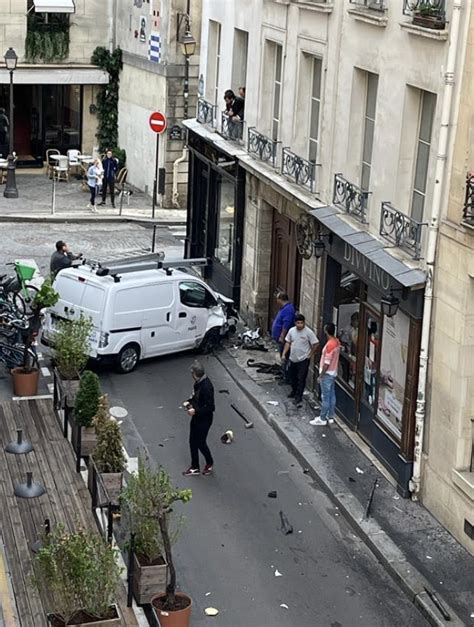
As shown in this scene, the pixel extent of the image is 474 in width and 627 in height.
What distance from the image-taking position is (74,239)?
32625 millimetres

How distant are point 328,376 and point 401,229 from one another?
10.5 feet

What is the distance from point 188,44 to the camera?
33.6m

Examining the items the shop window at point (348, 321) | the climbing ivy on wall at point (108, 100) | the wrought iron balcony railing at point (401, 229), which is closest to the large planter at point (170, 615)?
the wrought iron balcony railing at point (401, 229)

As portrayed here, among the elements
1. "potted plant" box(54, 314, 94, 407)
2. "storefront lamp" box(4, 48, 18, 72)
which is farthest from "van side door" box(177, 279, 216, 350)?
"storefront lamp" box(4, 48, 18, 72)

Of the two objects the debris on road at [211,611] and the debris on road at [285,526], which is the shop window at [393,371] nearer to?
the debris on road at [285,526]

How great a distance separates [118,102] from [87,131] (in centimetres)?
159

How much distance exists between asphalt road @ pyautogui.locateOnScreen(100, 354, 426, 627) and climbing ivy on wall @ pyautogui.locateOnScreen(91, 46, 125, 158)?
2041cm

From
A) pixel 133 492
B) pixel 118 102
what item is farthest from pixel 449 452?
pixel 118 102

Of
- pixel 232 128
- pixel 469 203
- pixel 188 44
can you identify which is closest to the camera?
pixel 469 203

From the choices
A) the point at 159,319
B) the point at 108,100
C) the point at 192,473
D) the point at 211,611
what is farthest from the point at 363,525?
the point at 108,100

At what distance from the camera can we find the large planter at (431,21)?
15.9m

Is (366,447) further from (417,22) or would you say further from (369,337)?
(417,22)

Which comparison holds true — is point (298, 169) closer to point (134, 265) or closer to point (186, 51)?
point (134, 265)

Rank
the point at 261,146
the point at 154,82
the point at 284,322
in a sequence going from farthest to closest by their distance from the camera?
the point at 154,82, the point at 261,146, the point at 284,322
